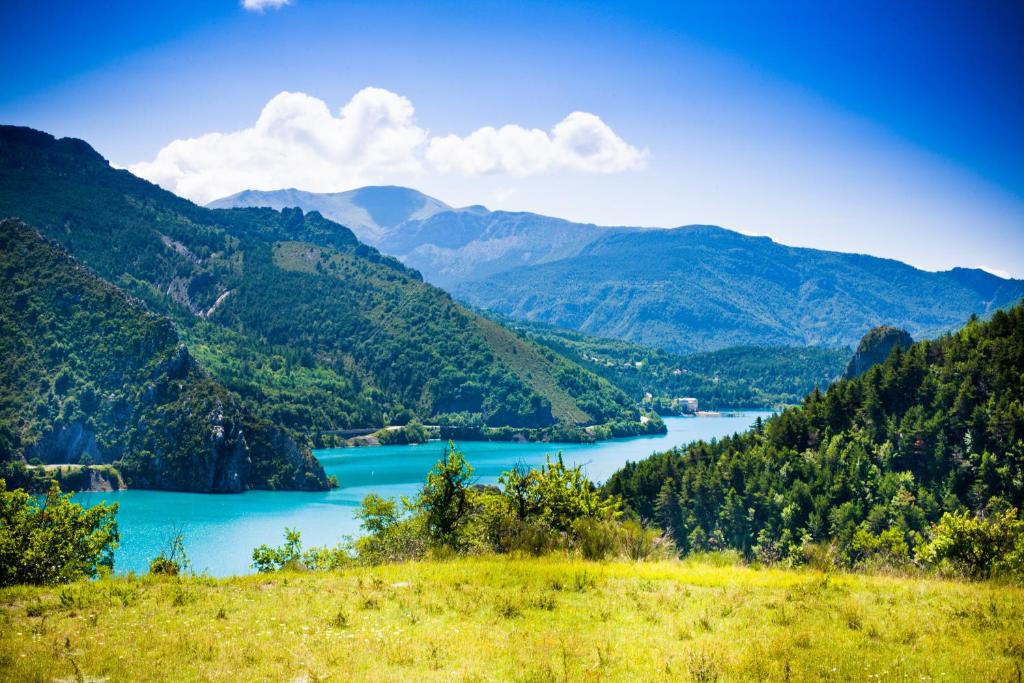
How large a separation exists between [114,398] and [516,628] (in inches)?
6564

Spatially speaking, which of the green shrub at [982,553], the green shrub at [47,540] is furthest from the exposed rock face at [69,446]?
the green shrub at [982,553]

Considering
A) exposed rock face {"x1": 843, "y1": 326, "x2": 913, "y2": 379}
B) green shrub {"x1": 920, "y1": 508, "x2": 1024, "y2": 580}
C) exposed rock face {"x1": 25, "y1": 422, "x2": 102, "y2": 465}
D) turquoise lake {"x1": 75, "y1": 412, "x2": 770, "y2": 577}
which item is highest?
exposed rock face {"x1": 843, "y1": 326, "x2": 913, "y2": 379}

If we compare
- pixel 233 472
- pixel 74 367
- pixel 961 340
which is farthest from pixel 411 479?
pixel 961 340

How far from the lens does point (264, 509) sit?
121562 millimetres

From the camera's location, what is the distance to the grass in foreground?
10.2 m

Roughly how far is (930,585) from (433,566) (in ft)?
33.4

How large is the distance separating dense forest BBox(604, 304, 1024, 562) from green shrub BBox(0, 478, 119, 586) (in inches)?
1746

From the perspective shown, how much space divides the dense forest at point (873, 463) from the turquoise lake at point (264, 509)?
19.7 meters

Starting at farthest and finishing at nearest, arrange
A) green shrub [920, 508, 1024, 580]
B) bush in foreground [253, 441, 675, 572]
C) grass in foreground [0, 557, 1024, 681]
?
1. bush in foreground [253, 441, 675, 572]
2. green shrub [920, 508, 1024, 580]
3. grass in foreground [0, 557, 1024, 681]

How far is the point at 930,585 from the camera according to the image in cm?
1449

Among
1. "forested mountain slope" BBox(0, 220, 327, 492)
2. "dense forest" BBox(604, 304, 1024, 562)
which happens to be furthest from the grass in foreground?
"forested mountain slope" BBox(0, 220, 327, 492)

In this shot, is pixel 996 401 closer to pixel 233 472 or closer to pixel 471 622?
pixel 471 622

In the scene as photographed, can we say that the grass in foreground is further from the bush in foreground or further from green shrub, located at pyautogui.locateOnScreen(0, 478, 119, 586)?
the bush in foreground

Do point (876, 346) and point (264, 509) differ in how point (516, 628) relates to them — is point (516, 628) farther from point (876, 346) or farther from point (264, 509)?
point (876, 346)
